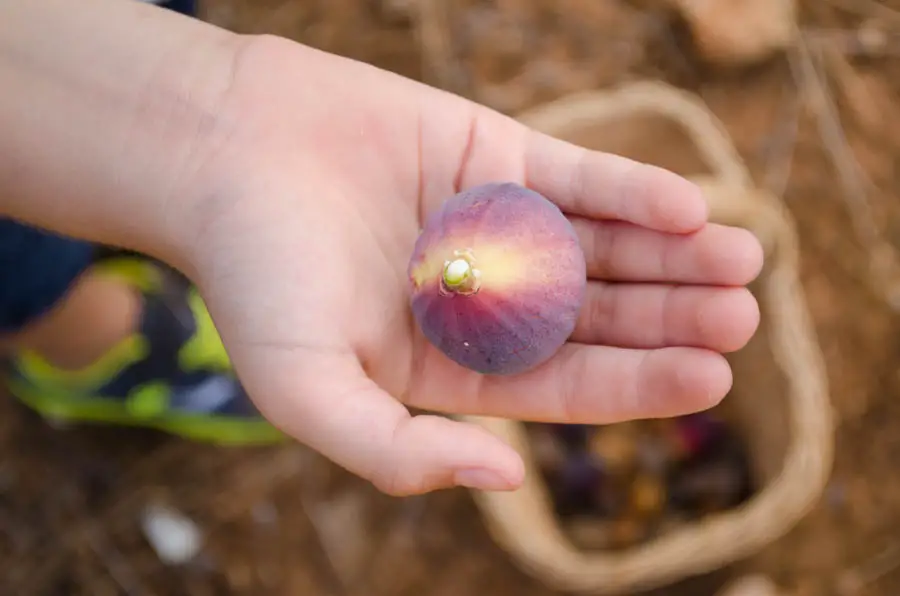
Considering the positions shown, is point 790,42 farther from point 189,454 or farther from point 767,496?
point 189,454

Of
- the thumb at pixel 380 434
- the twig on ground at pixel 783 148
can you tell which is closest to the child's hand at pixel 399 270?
the thumb at pixel 380 434

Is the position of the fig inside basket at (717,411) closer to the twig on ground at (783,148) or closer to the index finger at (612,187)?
the twig on ground at (783,148)

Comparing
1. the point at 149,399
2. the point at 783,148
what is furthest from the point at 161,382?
the point at 783,148

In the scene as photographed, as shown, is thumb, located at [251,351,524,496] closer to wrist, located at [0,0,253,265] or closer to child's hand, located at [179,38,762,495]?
child's hand, located at [179,38,762,495]

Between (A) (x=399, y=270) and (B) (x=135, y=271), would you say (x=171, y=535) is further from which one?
(A) (x=399, y=270)

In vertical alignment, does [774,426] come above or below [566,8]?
below

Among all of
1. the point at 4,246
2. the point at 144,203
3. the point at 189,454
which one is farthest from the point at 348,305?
the point at 189,454
